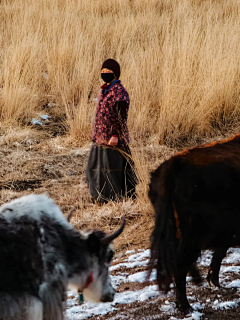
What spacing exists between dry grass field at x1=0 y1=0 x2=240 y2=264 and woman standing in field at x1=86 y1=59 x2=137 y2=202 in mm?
207

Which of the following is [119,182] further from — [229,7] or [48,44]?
[229,7]

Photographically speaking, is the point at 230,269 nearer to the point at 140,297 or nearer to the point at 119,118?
the point at 140,297

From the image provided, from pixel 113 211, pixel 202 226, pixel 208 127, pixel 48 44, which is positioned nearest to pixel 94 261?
pixel 202 226

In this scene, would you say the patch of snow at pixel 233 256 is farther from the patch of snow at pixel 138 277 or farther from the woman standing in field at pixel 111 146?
the woman standing in field at pixel 111 146

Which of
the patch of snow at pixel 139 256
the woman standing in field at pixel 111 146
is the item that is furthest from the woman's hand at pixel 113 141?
the patch of snow at pixel 139 256

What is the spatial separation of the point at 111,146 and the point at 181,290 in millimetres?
2430

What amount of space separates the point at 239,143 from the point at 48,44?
7309 millimetres

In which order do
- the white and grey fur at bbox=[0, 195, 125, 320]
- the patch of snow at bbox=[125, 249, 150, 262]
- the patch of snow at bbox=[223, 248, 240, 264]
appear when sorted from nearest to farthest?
the white and grey fur at bbox=[0, 195, 125, 320] < the patch of snow at bbox=[223, 248, 240, 264] < the patch of snow at bbox=[125, 249, 150, 262]

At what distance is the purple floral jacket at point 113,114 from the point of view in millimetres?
4738

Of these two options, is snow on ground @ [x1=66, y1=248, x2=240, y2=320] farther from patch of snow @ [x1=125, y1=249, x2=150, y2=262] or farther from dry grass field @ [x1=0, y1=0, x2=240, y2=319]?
dry grass field @ [x1=0, y1=0, x2=240, y2=319]

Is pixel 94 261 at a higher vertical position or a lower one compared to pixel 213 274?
higher

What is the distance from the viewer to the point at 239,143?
281 cm

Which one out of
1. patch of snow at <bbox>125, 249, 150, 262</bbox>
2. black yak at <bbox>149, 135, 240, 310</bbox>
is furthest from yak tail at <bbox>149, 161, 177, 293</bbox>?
patch of snow at <bbox>125, 249, 150, 262</bbox>

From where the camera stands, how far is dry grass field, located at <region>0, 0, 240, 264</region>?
5.33 metres
